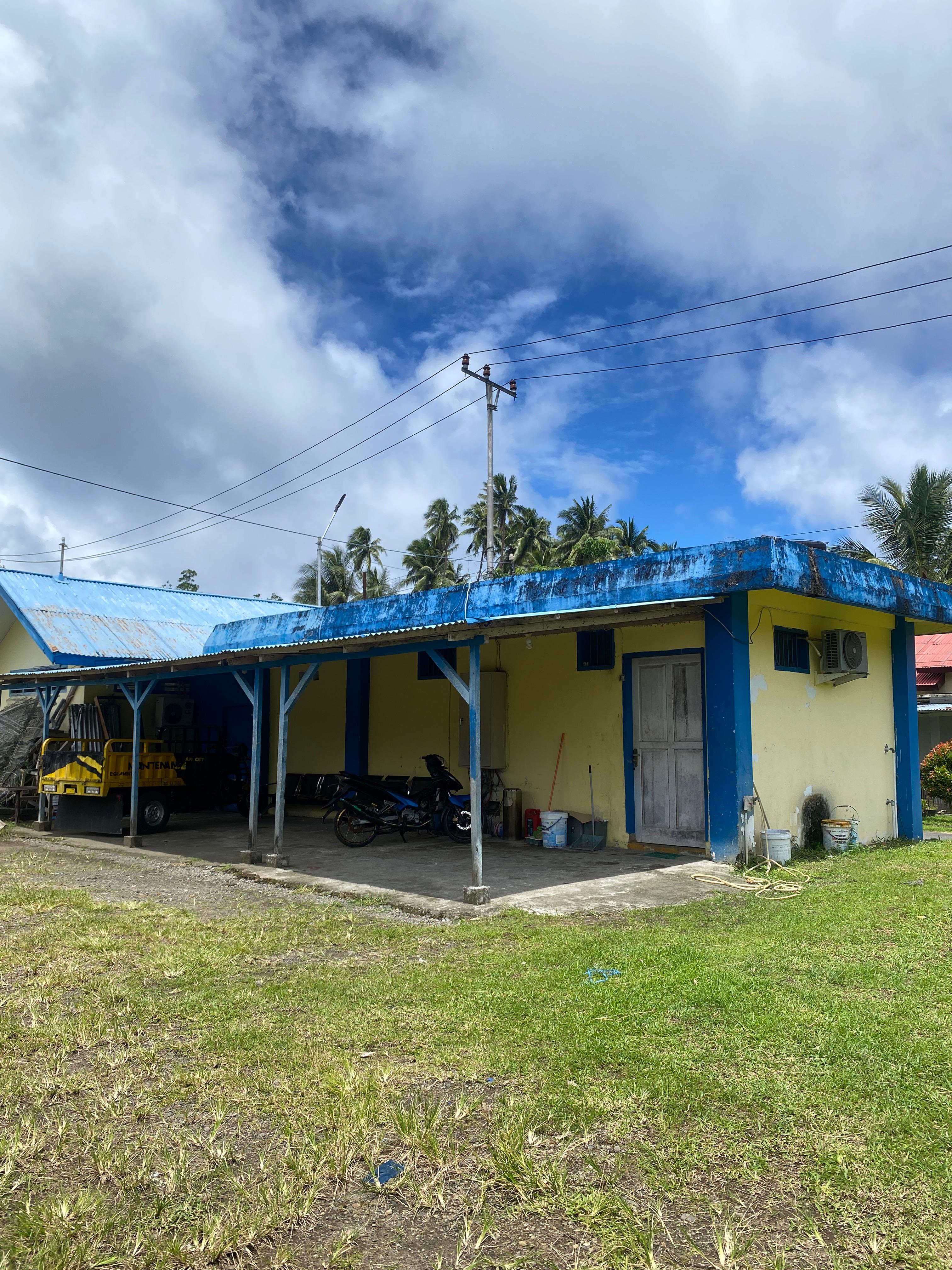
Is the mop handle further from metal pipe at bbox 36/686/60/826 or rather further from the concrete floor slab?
metal pipe at bbox 36/686/60/826

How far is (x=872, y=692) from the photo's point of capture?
471 inches

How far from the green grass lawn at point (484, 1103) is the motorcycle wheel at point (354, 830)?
5.48 meters

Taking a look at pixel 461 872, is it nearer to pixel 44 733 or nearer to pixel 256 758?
pixel 256 758

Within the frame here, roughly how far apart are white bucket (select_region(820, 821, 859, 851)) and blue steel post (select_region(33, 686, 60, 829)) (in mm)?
11348

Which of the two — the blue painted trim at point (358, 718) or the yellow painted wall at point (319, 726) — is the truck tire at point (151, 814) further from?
the blue painted trim at point (358, 718)

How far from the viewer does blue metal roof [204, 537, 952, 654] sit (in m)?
9.02

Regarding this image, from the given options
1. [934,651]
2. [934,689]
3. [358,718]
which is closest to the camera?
[358,718]

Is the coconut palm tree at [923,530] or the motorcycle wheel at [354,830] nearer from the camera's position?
the motorcycle wheel at [354,830]

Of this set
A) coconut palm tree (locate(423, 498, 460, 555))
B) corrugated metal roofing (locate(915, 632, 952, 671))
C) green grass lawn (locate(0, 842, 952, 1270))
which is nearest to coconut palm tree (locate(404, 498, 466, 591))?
coconut palm tree (locate(423, 498, 460, 555))

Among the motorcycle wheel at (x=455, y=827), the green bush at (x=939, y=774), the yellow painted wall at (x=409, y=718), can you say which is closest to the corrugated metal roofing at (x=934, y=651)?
the green bush at (x=939, y=774)

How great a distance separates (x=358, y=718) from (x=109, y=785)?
3856 millimetres

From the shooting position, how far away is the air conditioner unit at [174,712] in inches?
711

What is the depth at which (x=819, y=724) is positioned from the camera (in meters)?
10.7

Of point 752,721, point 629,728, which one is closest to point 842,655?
point 752,721
